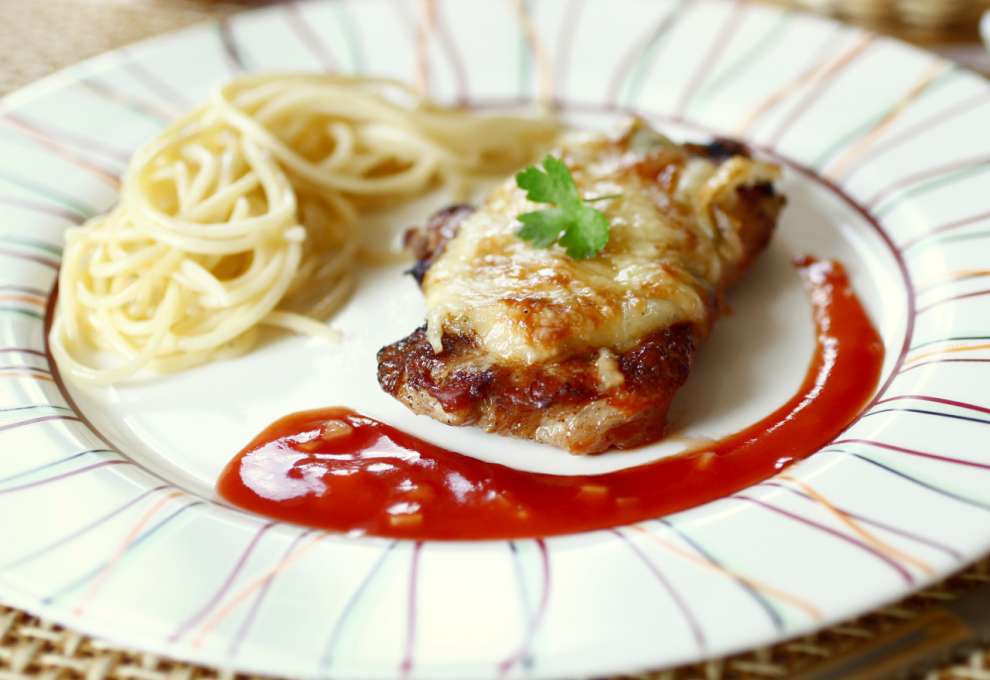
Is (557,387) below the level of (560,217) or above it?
below

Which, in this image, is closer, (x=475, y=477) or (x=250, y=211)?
(x=475, y=477)

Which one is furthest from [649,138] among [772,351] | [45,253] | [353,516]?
[45,253]

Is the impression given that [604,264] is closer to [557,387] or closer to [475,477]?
[557,387]

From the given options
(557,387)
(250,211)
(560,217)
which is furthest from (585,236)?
(250,211)

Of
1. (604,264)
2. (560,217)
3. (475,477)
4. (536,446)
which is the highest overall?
(560,217)

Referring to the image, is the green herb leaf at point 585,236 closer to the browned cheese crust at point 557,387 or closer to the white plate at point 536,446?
the browned cheese crust at point 557,387

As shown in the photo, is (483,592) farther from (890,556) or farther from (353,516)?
(890,556)
